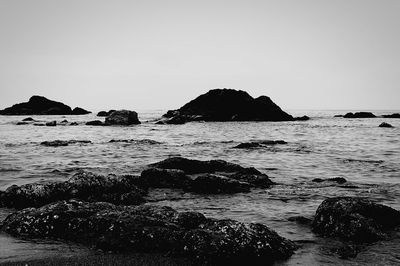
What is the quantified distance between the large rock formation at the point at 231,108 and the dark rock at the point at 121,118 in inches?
786

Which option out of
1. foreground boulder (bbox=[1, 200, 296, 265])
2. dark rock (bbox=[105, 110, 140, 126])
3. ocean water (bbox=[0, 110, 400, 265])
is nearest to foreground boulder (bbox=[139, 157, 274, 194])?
ocean water (bbox=[0, 110, 400, 265])

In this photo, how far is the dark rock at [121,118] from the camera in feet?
202

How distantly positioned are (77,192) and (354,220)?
7.27 meters

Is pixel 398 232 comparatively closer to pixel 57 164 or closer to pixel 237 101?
pixel 57 164

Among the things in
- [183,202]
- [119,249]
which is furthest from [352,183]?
[119,249]

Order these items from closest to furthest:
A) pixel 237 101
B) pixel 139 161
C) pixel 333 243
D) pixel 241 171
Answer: pixel 333 243, pixel 241 171, pixel 139 161, pixel 237 101

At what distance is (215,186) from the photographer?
11422 millimetres

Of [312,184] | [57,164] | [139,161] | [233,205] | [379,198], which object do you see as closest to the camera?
[233,205]

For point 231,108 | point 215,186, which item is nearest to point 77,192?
point 215,186

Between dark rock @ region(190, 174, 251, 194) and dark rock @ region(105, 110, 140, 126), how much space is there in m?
52.2

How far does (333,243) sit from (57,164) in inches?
561

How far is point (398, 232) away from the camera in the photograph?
23.7 feet

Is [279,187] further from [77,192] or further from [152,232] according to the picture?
[152,232]

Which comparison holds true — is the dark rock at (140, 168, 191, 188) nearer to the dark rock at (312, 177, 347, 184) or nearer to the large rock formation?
the dark rock at (312, 177, 347, 184)
